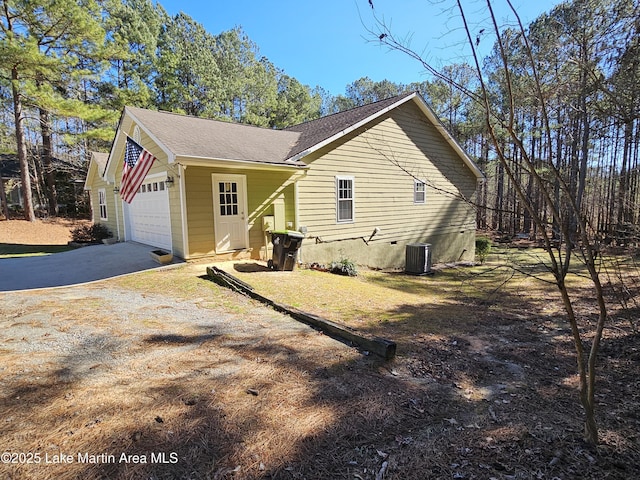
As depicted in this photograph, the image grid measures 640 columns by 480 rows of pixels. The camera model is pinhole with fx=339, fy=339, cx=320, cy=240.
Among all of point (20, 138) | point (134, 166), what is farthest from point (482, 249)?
point (20, 138)

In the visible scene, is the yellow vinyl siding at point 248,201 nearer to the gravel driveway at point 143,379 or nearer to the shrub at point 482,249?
the gravel driveway at point 143,379

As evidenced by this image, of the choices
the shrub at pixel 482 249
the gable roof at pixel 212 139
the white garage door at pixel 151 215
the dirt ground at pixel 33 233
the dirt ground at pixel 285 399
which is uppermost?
the gable roof at pixel 212 139

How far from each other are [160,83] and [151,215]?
1827cm

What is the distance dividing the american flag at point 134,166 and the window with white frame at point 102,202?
5.65 metres

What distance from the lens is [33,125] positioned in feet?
71.8

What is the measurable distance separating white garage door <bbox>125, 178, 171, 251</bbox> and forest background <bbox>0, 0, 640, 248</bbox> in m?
8.05

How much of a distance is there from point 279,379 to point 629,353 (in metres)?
4.53

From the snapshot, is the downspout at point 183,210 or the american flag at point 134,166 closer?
the downspout at point 183,210

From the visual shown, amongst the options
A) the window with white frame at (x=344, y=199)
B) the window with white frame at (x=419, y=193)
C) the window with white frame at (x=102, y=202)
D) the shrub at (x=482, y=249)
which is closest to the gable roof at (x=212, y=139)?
the window with white frame at (x=344, y=199)

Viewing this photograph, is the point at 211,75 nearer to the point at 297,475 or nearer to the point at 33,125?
the point at 33,125

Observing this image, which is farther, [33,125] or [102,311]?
[33,125]

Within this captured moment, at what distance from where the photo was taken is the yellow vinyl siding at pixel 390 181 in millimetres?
10750

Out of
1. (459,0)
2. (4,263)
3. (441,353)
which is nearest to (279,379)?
(441,353)

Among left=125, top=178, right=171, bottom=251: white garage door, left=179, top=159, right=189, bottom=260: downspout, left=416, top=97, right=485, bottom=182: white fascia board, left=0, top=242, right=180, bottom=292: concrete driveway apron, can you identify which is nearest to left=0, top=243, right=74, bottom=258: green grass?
left=0, top=242, right=180, bottom=292: concrete driveway apron
